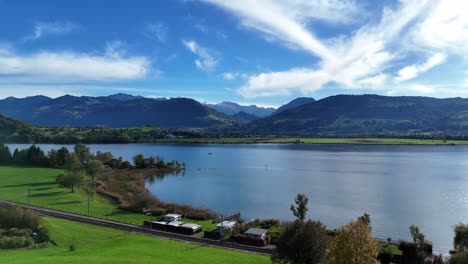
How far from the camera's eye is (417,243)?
44344mm

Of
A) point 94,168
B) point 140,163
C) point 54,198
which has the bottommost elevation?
point 54,198

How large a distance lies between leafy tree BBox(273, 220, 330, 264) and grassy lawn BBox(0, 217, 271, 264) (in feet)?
16.8

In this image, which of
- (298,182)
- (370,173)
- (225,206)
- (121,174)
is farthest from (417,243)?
(121,174)

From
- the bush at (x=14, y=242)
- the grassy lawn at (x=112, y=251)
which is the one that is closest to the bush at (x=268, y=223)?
the grassy lawn at (x=112, y=251)

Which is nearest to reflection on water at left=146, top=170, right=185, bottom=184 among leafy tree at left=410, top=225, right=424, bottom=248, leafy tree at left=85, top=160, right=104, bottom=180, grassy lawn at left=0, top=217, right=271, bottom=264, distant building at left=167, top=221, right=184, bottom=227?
leafy tree at left=85, top=160, right=104, bottom=180

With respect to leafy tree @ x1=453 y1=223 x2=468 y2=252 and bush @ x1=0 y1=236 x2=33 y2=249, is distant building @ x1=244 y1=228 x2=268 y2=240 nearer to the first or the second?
leafy tree @ x1=453 y1=223 x2=468 y2=252

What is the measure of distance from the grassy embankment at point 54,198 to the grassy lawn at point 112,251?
30.0 feet

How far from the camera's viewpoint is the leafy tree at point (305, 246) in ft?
113

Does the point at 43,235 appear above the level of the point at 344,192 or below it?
above

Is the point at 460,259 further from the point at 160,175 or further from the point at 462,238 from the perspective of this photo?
the point at 160,175

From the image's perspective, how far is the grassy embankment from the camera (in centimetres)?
6038

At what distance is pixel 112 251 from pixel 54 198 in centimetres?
3506

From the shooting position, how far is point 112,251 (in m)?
40.6

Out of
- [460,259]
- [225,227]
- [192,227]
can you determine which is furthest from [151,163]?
[460,259]
